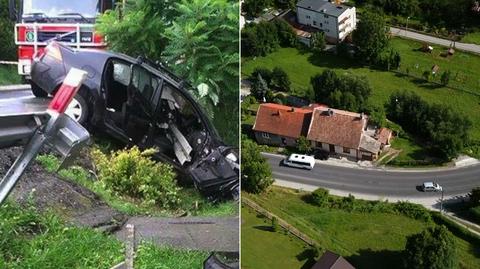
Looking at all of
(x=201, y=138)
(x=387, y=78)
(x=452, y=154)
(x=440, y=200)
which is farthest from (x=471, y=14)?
(x=201, y=138)

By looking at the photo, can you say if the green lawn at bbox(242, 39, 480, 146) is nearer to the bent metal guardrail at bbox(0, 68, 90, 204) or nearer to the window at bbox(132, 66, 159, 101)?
the window at bbox(132, 66, 159, 101)

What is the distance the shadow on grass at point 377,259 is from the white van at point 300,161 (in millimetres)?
2021

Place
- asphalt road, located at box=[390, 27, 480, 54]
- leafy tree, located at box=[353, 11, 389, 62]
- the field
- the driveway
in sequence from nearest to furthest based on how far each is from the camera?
the field, the driveway, leafy tree, located at box=[353, 11, 389, 62], asphalt road, located at box=[390, 27, 480, 54]

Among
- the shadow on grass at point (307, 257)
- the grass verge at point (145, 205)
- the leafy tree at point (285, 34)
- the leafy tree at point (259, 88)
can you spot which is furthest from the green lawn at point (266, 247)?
the grass verge at point (145, 205)

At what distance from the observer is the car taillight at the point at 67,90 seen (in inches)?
86.9

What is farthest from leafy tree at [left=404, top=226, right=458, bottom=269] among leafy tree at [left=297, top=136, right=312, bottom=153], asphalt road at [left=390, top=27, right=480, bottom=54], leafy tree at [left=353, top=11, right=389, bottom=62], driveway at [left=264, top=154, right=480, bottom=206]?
asphalt road at [left=390, top=27, right=480, bottom=54]

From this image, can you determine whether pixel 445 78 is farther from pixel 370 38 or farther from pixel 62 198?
pixel 62 198

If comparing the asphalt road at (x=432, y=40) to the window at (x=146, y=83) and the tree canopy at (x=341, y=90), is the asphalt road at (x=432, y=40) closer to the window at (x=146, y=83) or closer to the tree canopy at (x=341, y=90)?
the tree canopy at (x=341, y=90)

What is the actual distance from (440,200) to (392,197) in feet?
2.01

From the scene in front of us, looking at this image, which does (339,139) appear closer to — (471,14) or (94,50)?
(471,14)

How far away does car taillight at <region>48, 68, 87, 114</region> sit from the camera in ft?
7.24

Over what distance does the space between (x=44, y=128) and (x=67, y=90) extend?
0.45ft

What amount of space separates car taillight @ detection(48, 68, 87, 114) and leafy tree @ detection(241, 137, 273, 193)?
20.1 feet

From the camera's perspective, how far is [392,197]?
8.91 meters
